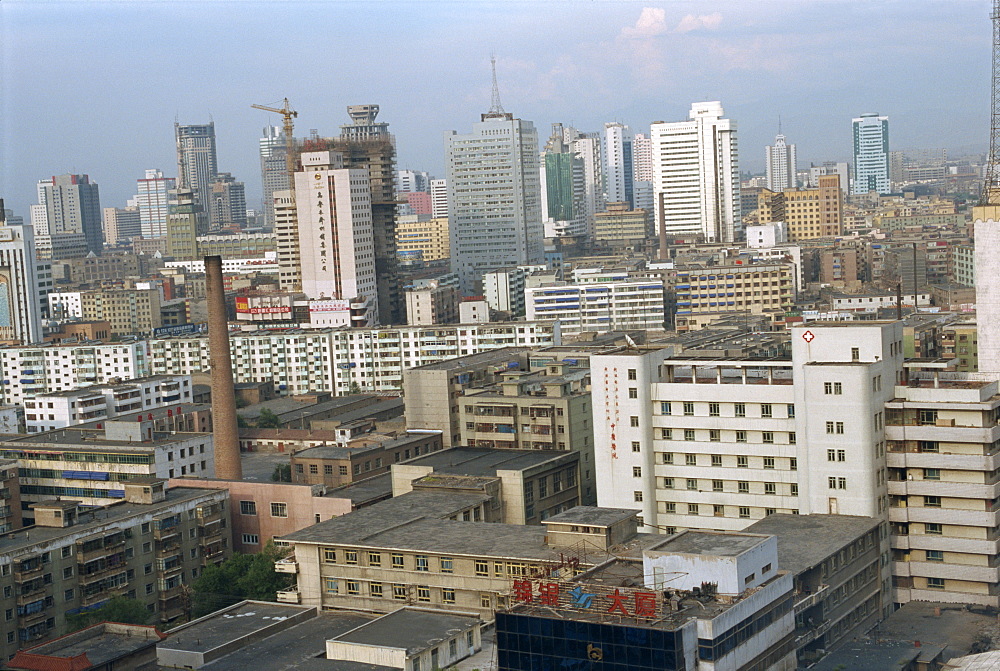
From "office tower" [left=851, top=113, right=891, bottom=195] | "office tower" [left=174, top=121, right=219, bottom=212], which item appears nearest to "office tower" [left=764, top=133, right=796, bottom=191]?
"office tower" [left=851, top=113, right=891, bottom=195]

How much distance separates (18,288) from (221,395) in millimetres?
35734

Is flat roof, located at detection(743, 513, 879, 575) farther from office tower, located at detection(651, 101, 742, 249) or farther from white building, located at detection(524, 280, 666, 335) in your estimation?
office tower, located at detection(651, 101, 742, 249)

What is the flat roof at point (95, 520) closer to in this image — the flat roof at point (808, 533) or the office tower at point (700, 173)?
the flat roof at point (808, 533)

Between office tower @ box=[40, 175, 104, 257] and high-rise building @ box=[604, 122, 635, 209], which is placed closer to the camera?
office tower @ box=[40, 175, 104, 257]

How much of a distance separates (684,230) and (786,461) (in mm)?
81723

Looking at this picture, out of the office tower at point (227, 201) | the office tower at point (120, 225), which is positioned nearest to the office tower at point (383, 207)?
the office tower at point (227, 201)

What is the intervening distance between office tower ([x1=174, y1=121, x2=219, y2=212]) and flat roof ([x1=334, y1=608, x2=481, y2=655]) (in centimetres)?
14486

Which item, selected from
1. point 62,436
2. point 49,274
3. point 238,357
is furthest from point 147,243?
point 62,436

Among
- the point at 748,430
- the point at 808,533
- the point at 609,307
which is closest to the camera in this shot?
the point at 808,533

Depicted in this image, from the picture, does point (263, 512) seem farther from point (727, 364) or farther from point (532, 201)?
point (532, 201)

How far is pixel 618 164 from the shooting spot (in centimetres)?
16638

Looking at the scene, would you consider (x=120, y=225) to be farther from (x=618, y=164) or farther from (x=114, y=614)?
(x=114, y=614)

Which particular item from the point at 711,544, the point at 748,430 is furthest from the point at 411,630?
the point at 748,430

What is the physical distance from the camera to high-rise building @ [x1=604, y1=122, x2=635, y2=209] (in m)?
166
